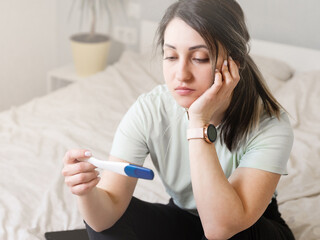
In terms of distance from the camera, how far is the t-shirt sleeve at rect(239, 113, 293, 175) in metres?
1.05

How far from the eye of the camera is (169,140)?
1.19 m

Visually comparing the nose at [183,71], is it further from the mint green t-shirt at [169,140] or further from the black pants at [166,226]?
the black pants at [166,226]

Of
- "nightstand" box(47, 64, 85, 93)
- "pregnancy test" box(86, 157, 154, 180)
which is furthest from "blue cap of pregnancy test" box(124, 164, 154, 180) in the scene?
"nightstand" box(47, 64, 85, 93)

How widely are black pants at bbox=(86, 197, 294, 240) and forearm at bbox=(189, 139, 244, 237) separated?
0.08 m

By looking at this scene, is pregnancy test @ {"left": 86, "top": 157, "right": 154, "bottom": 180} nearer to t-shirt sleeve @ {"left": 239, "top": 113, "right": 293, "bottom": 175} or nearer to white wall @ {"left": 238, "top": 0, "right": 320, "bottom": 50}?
t-shirt sleeve @ {"left": 239, "top": 113, "right": 293, "bottom": 175}

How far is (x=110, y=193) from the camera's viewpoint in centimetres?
111

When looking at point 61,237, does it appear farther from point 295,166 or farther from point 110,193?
point 295,166

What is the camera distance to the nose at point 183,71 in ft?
3.31

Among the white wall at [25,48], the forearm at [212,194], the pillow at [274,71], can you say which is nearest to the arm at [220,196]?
the forearm at [212,194]

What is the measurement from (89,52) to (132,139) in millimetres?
1760

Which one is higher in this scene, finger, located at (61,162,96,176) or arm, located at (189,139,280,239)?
finger, located at (61,162,96,176)

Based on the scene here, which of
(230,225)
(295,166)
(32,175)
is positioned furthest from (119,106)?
(230,225)

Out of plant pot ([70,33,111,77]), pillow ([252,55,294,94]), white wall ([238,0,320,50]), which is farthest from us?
plant pot ([70,33,111,77])

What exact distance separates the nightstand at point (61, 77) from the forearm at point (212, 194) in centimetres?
194
